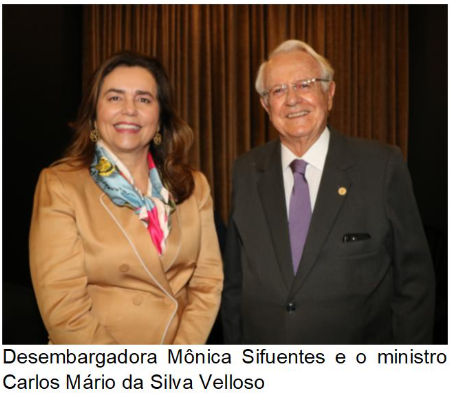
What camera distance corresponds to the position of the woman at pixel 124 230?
1.71 metres

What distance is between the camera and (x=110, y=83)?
1928mm

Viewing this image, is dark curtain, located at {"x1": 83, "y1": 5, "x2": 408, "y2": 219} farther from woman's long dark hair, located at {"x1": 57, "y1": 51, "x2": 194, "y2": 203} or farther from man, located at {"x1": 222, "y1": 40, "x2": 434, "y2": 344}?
man, located at {"x1": 222, "y1": 40, "x2": 434, "y2": 344}

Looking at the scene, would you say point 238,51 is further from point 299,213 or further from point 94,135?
point 299,213

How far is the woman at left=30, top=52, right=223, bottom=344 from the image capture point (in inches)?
67.3

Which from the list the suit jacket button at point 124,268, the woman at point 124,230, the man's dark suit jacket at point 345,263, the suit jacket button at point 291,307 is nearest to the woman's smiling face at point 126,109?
the woman at point 124,230

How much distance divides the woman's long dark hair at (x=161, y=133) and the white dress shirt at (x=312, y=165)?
1.47 ft

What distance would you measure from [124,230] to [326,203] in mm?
843

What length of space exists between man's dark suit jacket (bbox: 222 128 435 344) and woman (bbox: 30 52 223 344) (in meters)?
0.25

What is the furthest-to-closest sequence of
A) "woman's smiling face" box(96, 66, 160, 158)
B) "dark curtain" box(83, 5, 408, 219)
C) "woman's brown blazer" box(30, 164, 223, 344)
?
"dark curtain" box(83, 5, 408, 219)
"woman's smiling face" box(96, 66, 160, 158)
"woman's brown blazer" box(30, 164, 223, 344)

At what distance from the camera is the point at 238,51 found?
15.5 feet

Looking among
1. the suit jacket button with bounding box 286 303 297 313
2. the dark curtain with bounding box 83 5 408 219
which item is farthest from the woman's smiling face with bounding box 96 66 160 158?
the dark curtain with bounding box 83 5 408 219

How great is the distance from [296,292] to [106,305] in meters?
0.77
